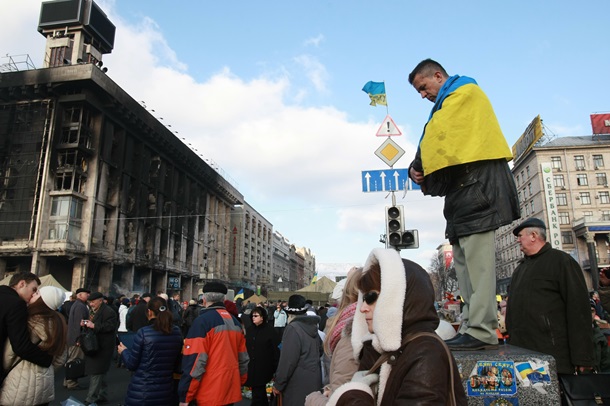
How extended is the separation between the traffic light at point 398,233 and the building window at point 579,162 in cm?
6369

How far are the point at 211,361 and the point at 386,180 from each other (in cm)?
561

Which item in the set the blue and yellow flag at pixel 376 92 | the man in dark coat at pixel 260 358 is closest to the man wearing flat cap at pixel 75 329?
the man in dark coat at pixel 260 358

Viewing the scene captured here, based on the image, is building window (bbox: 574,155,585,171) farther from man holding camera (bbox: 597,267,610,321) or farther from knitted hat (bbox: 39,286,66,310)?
knitted hat (bbox: 39,286,66,310)

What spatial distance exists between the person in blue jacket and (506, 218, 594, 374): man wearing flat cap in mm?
4042

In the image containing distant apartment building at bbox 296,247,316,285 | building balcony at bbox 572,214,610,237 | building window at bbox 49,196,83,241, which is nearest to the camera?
building window at bbox 49,196,83,241

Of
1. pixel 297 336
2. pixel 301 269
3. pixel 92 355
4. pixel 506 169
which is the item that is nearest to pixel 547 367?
pixel 506 169

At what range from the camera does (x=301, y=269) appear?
15500 cm

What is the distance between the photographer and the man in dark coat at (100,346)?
8273 millimetres

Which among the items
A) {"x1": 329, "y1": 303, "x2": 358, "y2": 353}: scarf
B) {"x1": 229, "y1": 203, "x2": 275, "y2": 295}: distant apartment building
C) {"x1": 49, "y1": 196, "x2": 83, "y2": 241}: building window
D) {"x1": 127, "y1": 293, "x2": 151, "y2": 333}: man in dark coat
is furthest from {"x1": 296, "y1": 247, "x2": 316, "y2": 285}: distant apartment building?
{"x1": 329, "y1": 303, "x2": 358, "y2": 353}: scarf

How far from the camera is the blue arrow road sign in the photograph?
905 centimetres

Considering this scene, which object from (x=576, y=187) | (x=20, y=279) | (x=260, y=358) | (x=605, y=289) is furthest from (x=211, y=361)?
(x=576, y=187)

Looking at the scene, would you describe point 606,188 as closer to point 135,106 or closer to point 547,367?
point 135,106

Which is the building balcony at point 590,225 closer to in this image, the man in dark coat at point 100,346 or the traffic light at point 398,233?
the traffic light at point 398,233

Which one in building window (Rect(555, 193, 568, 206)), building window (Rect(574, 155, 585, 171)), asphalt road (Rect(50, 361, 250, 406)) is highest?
building window (Rect(574, 155, 585, 171))
